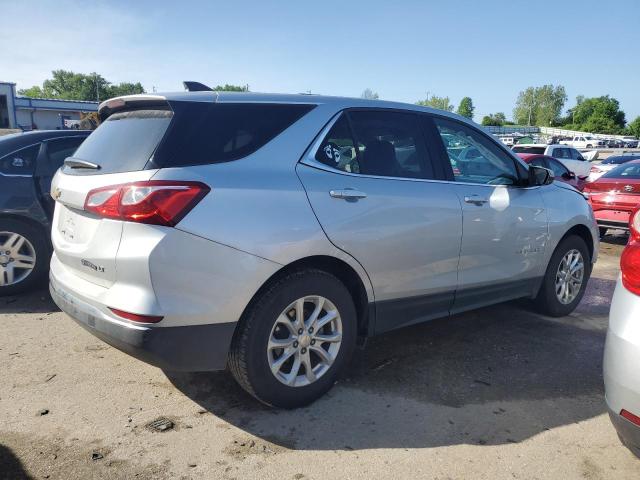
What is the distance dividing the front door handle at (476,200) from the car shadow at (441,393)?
3.92ft

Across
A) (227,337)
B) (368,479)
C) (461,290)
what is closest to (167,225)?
(227,337)

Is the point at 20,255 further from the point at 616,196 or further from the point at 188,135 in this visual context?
the point at 616,196

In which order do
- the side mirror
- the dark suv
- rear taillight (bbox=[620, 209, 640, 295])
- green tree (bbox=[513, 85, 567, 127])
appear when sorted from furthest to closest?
1. green tree (bbox=[513, 85, 567, 127])
2. the dark suv
3. the side mirror
4. rear taillight (bbox=[620, 209, 640, 295])

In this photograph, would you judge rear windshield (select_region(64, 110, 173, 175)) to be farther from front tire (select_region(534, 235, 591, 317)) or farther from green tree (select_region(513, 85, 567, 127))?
green tree (select_region(513, 85, 567, 127))

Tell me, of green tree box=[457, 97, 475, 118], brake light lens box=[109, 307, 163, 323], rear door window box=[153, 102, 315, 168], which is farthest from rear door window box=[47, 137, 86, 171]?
green tree box=[457, 97, 475, 118]

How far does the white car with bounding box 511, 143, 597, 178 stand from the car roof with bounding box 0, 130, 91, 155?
1442cm

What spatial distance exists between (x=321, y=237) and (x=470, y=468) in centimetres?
144

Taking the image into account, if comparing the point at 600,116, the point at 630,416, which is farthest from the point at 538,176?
the point at 600,116

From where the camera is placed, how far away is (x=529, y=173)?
14.5ft

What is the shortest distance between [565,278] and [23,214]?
16.9 ft

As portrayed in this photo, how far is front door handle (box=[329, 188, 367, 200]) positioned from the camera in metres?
3.13

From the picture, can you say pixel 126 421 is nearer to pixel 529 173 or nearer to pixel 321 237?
pixel 321 237

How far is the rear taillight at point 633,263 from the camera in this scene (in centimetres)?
237

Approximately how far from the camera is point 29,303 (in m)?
4.99
